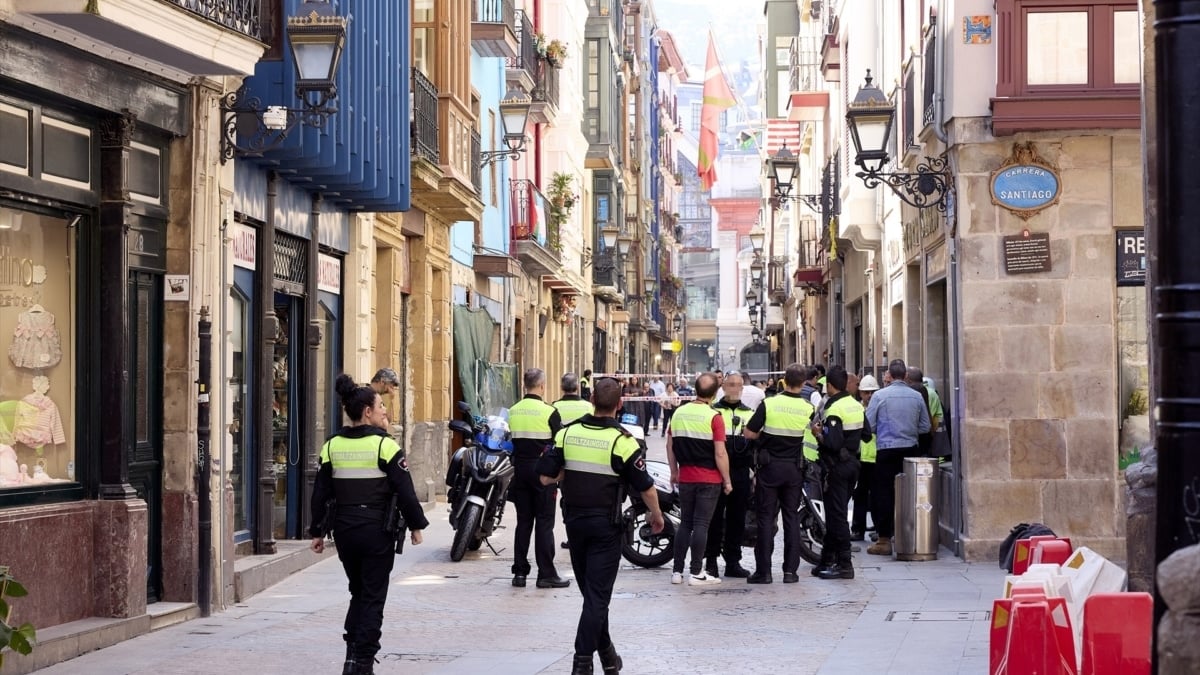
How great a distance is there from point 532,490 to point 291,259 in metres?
3.42

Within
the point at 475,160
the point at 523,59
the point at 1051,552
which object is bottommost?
the point at 1051,552

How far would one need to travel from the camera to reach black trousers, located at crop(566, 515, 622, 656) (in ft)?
30.9

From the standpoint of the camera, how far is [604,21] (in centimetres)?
4816

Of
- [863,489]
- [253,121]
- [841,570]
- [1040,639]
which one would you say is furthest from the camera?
[863,489]

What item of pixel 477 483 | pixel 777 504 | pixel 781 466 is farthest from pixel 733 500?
pixel 477 483

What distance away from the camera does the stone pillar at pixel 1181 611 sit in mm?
4172

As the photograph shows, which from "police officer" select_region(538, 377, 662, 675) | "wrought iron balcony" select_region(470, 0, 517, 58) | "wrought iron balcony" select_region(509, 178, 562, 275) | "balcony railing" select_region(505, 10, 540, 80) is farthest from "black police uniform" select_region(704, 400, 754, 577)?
"wrought iron balcony" select_region(509, 178, 562, 275)

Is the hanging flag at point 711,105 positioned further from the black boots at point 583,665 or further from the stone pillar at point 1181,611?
the stone pillar at point 1181,611

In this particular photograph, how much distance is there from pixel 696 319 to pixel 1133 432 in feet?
393

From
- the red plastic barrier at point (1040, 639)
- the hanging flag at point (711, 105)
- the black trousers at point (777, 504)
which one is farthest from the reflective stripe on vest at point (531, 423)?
the hanging flag at point (711, 105)

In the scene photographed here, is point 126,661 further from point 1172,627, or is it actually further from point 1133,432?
point 1133,432

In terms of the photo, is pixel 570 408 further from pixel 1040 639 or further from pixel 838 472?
pixel 1040 639

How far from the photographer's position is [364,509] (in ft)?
31.6

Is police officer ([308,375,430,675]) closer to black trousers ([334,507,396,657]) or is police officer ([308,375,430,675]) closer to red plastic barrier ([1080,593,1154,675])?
black trousers ([334,507,396,657])
